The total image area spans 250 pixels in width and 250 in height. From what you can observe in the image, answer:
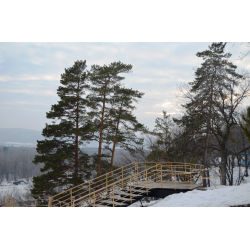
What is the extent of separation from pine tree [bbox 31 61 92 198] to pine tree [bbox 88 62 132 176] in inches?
20.8

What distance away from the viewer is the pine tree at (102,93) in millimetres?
11616

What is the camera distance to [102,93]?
11719 mm

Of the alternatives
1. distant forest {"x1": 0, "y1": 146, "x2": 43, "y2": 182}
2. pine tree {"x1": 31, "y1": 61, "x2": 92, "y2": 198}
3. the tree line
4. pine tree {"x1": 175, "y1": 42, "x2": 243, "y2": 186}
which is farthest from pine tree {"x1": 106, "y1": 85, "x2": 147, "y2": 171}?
distant forest {"x1": 0, "y1": 146, "x2": 43, "y2": 182}

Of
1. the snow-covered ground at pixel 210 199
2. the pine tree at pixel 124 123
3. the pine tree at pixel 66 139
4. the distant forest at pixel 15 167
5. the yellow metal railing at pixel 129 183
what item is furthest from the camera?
the distant forest at pixel 15 167

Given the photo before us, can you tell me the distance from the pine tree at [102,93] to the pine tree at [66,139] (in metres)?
0.53

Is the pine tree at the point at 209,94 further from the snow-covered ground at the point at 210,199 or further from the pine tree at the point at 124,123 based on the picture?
the snow-covered ground at the point at 210,199

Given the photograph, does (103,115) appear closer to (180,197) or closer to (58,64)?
(58,64)

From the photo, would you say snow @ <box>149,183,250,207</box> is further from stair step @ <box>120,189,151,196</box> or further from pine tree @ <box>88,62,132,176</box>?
pine tree @ <box>88,62,132,176</box>

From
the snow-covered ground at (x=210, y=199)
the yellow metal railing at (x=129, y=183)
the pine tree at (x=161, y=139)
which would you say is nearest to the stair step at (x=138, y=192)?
the yellow metal railing at (x=129, y=183)

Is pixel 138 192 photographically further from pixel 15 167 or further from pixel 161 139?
pixel 15 167

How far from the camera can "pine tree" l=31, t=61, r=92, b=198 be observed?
1090 cm
